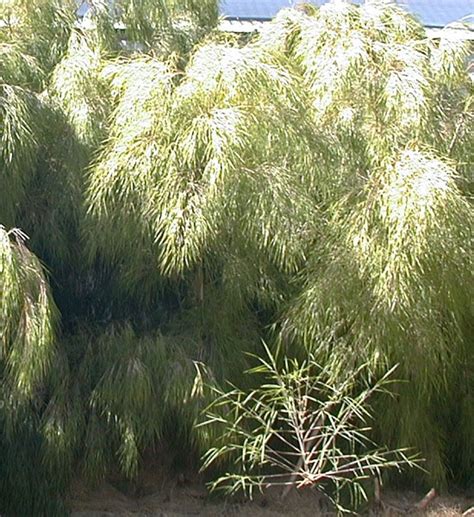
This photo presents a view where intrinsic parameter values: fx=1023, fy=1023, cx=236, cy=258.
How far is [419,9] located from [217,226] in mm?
3393

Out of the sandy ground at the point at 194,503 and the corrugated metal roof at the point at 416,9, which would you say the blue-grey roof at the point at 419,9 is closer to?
the corrugated metal roof at the point at 416,9

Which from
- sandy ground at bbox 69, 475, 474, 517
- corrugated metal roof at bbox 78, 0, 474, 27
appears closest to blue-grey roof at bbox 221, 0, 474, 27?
corrugated metal roof at bbox 78, 0, 474, 27

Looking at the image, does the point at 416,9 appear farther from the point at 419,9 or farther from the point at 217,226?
the point at 217,226

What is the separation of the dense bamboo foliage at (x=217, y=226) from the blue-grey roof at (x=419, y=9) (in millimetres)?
1194

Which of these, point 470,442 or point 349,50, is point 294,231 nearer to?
point 349,50

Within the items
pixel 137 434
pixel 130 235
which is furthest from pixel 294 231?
pixel 137 434

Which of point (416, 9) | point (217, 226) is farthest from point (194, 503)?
point (416, 9)

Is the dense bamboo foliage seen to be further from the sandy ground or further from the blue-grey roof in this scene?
the blue-grey roof

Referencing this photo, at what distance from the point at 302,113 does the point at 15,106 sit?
52.1 inches

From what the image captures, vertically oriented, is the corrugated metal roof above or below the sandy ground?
above

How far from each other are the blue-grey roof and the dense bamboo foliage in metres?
1.19

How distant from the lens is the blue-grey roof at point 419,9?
6.68 metres

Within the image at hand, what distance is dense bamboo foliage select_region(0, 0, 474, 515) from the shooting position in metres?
4.56

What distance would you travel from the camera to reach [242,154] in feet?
14.9
